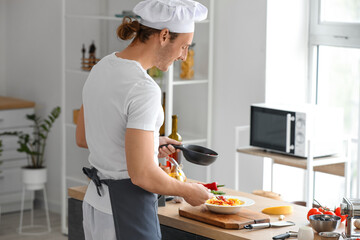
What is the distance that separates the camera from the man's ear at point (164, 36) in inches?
83.0

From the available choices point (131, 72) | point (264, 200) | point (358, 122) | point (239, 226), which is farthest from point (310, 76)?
point (131, 72)

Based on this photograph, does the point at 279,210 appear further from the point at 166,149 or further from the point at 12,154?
the point at 12,154

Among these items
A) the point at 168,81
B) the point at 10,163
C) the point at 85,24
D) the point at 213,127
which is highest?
the point at 85,24

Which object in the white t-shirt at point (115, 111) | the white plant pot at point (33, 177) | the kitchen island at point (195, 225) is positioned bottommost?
the white plant pot at point (33, 177)

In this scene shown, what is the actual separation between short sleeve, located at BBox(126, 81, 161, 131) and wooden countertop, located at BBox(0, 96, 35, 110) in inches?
139

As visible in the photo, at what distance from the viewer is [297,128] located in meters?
3.78

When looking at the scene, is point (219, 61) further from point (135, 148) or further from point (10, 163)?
point (135, 148)

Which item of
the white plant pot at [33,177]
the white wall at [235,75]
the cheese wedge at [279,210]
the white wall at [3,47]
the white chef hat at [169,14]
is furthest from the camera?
the white wall at [3,47]

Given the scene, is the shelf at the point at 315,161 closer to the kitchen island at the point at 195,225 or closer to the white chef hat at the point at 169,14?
the kitchen island at the point at 195,225

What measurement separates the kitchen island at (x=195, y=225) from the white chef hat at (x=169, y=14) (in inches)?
29.8

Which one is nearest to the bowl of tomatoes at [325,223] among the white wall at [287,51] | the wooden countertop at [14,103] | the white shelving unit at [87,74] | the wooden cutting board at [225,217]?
the wooden cutting board at [225,217]

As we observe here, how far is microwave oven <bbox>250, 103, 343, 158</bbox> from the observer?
3752 mm

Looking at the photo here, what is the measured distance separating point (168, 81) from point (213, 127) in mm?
562

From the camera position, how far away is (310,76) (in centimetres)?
445
